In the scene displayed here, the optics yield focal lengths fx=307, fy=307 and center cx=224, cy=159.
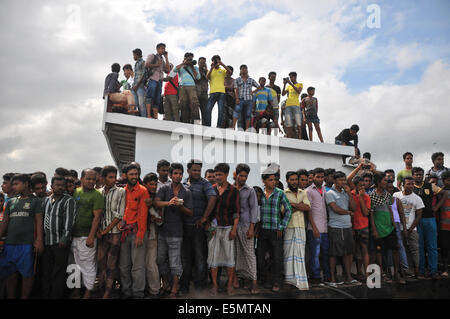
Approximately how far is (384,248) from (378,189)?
970 mm

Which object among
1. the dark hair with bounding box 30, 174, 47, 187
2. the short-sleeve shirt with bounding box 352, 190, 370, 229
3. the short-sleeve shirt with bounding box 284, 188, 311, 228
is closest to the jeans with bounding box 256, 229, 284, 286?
the short-sleeve shirt with bounding box 284, 188, 311, 228

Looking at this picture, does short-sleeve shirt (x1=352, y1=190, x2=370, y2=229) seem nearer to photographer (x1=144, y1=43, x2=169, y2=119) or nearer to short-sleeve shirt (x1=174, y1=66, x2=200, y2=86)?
short-sleeve shirt (x1=174, y1=66, x2=200, y2=86)

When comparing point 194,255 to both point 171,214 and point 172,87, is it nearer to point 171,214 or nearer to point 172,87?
point 171,214

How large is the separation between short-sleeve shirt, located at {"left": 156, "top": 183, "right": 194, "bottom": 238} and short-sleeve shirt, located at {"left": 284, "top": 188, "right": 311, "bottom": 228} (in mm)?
1499

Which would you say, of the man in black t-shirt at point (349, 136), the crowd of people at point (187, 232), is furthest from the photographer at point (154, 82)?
the man in black t-shirt at point (349, 136)

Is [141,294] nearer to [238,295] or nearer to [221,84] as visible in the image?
[238,295]

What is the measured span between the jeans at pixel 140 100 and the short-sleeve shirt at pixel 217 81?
1638mm

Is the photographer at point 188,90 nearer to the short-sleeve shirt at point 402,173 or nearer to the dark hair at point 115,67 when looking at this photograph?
the dark hair at point 115,67

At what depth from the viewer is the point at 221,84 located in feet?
25.0

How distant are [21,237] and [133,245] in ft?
4.16

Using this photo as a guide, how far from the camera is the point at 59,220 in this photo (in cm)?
369

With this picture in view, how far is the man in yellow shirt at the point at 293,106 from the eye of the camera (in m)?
8.50
